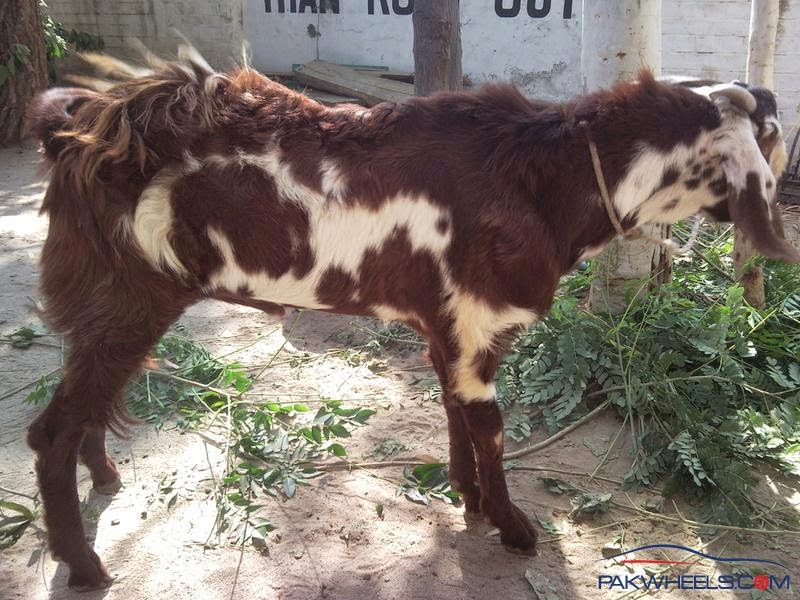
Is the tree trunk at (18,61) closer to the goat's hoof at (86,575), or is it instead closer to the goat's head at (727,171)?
the goat's hoof at (86,575)

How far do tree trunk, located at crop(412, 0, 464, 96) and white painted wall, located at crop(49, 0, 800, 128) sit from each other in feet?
13.4

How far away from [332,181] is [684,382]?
2212 millimetres

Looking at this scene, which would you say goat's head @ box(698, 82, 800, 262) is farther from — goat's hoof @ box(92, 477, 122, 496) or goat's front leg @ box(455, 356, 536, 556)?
goat's hoof @ box(92, 477, 122, 496)

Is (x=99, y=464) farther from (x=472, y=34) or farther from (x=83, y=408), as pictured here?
(x=472, y=34)

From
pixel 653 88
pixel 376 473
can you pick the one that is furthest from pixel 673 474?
pixel 653 88

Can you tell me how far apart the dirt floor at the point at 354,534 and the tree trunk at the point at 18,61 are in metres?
5.68

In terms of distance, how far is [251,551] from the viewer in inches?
106

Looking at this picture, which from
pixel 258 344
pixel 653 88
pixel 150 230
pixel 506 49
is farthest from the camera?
pixel 506 49

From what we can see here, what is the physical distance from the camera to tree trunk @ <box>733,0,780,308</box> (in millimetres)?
3916

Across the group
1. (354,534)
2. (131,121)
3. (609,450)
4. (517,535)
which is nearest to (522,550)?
(517,535)

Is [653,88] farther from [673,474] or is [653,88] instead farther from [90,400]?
[90,400]

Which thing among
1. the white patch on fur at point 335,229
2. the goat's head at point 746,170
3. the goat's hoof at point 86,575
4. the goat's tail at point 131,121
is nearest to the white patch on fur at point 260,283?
the white patch on fur at point 335,229

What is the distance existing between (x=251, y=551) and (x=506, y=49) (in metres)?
8.13

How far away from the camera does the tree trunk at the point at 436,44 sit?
188 inches
